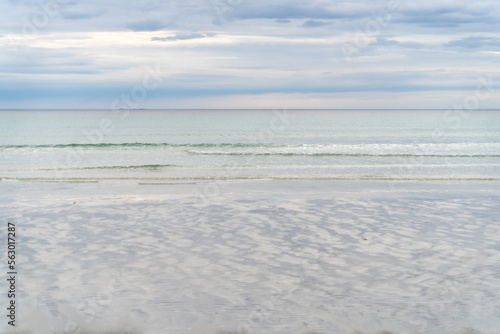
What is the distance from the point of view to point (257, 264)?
8.45 metres

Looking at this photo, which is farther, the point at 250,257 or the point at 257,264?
the point at 250,257

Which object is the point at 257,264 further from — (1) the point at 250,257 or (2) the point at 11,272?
(2) the point at 11,272

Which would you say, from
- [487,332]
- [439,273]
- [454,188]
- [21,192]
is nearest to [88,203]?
[21,192]

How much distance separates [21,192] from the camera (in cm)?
1691

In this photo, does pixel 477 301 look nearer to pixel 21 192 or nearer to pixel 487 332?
pixel 487 332

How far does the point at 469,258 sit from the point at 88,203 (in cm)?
1085

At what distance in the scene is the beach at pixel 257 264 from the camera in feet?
20.5

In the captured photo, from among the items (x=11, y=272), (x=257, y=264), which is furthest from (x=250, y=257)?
(x=11, y=272)

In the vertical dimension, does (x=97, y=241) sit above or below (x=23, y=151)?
below

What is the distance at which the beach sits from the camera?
623cm

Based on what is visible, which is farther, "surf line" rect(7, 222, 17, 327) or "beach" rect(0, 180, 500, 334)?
"surf line" rect(7, 222, 17, 327)

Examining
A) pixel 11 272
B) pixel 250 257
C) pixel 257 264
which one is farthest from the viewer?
pixel 250 257

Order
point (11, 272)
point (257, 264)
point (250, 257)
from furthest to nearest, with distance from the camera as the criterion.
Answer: point (250, 257), point (257, 264), point (11, 272)

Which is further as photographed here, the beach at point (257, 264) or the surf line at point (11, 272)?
the surf line at point (11, 272)
